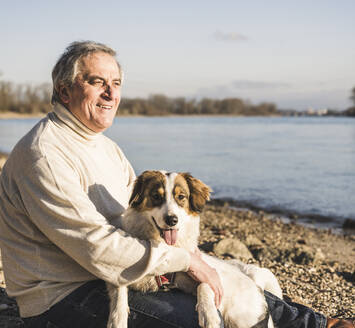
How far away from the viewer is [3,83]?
77188mm

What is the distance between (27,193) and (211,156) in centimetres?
2210

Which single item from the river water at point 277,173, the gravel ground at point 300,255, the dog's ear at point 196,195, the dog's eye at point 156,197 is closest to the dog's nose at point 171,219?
the dog's eye at point 156,197

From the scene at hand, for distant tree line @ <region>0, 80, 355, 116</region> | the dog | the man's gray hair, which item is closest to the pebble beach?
the dog

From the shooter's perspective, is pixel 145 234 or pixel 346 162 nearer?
pixel 145 234

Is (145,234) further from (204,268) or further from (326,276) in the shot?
(326,276)

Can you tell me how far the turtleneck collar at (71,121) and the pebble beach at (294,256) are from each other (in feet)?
6.68

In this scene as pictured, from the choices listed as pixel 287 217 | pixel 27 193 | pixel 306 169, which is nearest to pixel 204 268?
pixel 27 193

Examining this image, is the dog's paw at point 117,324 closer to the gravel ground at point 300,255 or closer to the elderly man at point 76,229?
the elderly man at point 76,229

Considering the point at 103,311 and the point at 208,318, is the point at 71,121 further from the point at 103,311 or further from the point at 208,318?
the point at 208,318

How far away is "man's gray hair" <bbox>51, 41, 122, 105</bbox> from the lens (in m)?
3.02

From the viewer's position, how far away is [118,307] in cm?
270

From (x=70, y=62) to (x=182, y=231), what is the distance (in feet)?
4.97

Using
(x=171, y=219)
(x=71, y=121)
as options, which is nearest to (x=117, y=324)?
(x=171, y=219)

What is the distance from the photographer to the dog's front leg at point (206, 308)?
2.69 m
